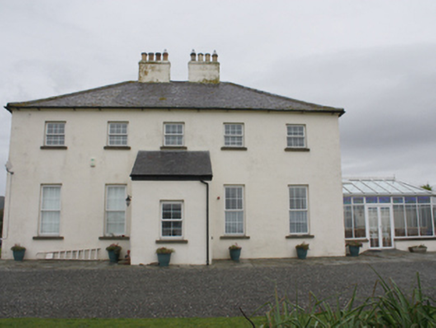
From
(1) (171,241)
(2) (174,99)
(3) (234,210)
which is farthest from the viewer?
(2) (174,99)

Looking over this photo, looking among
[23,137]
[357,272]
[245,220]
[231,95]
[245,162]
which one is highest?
[231,95]

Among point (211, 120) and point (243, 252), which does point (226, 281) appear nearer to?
point (243, 252)

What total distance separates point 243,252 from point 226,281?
183 inches

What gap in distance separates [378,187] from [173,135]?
37.3ft

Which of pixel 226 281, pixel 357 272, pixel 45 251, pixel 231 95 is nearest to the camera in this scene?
pixel 226 281

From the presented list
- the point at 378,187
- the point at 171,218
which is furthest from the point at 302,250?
the point at 378,187

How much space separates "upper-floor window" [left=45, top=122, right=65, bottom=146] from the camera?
14.9 m

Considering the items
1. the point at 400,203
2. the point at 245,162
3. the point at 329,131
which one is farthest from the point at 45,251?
the point at 400,203

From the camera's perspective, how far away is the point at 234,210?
14625 mm

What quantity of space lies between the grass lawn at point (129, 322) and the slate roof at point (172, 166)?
7.27m

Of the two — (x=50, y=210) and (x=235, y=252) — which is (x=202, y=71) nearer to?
(x=235, y=252)

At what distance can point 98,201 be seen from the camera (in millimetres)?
14438

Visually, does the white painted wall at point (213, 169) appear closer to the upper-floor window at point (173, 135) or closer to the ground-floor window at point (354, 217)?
the upper-floor window at point (173, 135)

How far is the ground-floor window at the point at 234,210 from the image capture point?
14.6 metres
